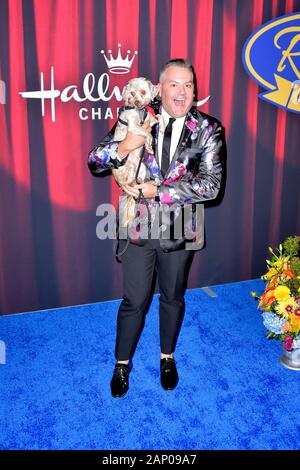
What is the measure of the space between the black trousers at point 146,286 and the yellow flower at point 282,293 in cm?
68

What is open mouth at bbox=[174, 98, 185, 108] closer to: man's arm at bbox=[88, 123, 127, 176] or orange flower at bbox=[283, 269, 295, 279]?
man's arm at bbox=[88, 123, 127, 176]

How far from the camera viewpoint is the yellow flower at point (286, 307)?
2.92 metres

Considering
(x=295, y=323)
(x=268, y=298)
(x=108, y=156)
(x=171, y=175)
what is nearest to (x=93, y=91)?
(x=108, y=156)

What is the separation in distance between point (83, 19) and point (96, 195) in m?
1.29

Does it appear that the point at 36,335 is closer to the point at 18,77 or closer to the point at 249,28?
the point at 18,77

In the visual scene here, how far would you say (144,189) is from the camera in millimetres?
2385

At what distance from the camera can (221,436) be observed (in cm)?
248

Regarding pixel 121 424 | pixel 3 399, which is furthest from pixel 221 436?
pixel 3 399

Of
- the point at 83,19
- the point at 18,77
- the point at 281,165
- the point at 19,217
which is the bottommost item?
the point at 19,217

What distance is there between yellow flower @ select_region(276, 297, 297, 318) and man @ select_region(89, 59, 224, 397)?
0.71 meters

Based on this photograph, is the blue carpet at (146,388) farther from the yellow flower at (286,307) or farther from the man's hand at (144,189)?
the man's hand at (144,189)

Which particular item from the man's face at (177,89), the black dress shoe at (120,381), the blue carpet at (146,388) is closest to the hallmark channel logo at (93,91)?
the man's face at (177,89)

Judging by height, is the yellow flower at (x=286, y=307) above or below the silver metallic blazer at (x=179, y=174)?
below

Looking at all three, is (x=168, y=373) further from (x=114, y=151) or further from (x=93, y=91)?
(x=93, y=91)
